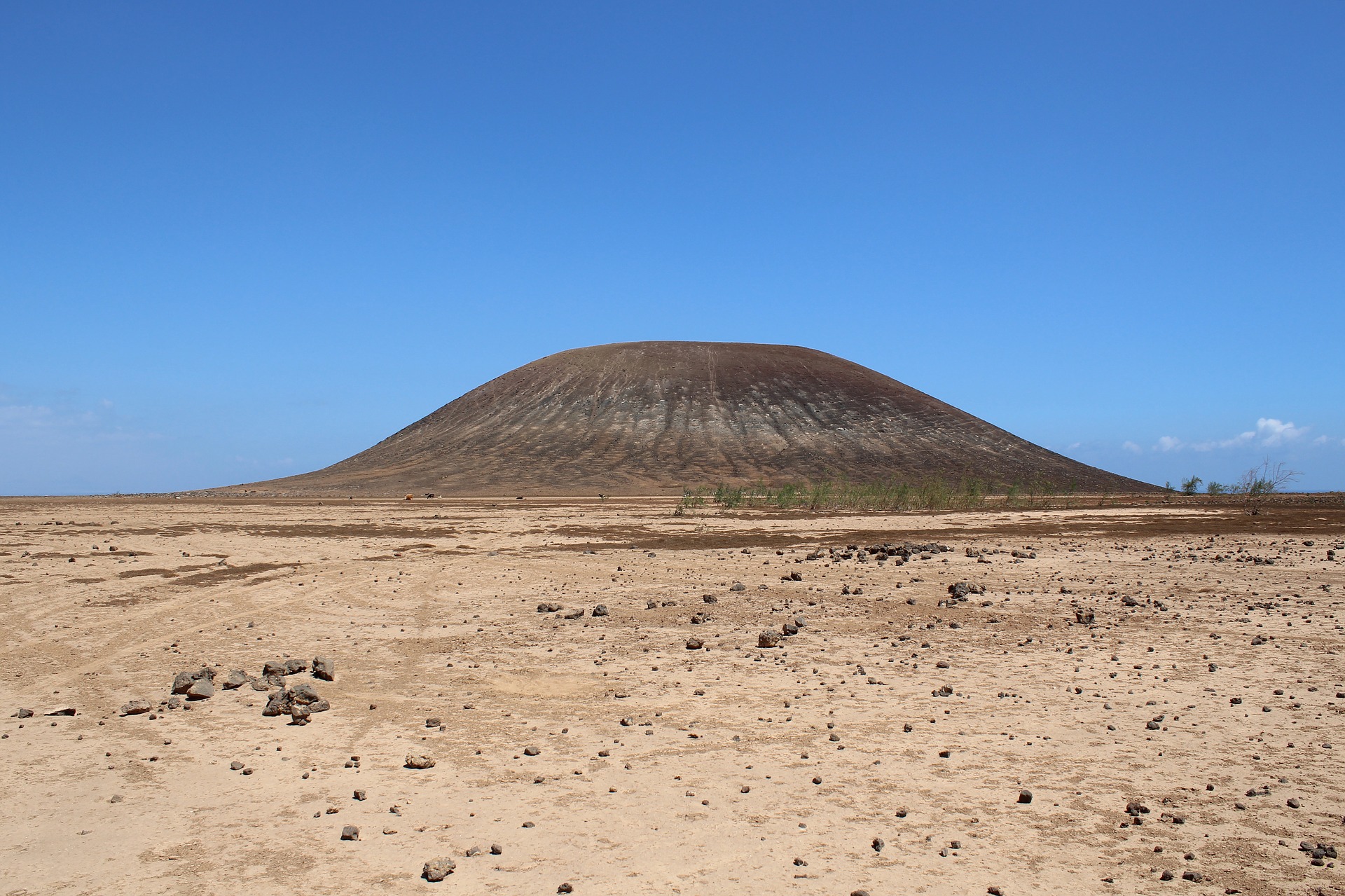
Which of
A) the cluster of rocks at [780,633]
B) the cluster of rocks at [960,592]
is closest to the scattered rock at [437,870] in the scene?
the cluster of rocks at [780,633]

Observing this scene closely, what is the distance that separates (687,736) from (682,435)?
242 feet

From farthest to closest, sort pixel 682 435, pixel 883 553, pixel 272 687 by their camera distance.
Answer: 1. pixel 682 435
2. pixel 883 553
3. pixel 272 687

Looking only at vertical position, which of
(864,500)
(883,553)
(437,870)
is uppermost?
(864,500)

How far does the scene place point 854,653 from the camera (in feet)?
30.8

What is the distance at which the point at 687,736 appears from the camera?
263 inches

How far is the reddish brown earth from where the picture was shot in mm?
68938

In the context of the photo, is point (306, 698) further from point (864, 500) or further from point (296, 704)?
point (864, 500)

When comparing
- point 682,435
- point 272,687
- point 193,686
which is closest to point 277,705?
point 272,687

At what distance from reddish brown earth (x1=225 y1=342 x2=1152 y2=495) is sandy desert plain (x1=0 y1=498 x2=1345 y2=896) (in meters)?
45.6

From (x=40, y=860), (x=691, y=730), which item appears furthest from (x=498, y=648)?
(x=40, y=860)

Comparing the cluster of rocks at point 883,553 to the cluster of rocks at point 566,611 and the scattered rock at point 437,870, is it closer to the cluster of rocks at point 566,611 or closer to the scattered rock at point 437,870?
the cluster of rocks at point 566,611

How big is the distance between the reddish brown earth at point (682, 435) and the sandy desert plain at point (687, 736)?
45629 millimetres

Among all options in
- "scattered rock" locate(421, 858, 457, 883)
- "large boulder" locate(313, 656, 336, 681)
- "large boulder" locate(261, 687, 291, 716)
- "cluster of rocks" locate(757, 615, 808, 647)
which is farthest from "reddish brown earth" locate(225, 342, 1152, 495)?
"scattered rock" locate(421, 858, 457, 883)

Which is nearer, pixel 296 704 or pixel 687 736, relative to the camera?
pixel 687 736
